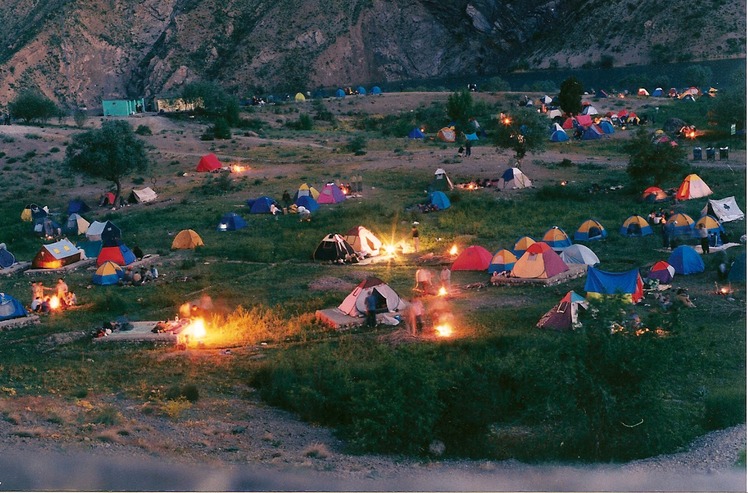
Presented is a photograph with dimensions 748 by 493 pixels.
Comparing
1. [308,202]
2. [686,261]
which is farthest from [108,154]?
[686,261]

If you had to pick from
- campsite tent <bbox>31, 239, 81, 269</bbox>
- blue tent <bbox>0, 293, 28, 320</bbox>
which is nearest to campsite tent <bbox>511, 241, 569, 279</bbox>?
blue tent <bbox>0, 293, 28, 320</bbox>

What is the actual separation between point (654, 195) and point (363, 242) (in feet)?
42.9

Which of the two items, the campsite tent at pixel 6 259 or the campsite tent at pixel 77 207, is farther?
the campsite tent at pixel 77 207

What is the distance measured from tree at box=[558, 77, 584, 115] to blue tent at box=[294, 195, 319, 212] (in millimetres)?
31995

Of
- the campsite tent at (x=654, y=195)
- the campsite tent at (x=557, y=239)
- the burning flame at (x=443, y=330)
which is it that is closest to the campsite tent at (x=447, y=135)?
the campsite tent at (x=654, y=195)

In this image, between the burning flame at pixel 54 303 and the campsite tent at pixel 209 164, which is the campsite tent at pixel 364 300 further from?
the campsite tent at pixel 209 164

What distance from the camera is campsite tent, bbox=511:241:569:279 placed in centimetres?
2641

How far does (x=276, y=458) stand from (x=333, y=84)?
11107cm

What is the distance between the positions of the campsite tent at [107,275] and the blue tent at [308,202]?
1163 cm

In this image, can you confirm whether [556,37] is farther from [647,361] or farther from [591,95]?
[647,361]

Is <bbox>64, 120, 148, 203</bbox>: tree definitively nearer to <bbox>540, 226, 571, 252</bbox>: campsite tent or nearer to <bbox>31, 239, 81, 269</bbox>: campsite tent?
<bbox>31, 239, 81, 269</bbox>: campsite tent

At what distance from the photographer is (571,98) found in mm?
66875

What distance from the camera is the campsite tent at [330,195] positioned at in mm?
41688

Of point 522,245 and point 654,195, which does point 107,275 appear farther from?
point 654,195
